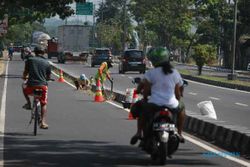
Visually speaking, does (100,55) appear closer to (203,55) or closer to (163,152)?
(203,55)

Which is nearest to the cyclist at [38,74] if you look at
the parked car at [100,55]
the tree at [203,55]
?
the tree at [203,55]

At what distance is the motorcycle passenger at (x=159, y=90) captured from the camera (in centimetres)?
1032

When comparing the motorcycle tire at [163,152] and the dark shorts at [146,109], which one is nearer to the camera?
the motorcycle tire at [163,152]

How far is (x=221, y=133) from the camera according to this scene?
13602mm

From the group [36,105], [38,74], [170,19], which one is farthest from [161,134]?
[170,19]

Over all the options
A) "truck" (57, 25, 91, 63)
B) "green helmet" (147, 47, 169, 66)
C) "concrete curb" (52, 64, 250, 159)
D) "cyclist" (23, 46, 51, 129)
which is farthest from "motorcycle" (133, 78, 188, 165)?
"truck" (57, 25, 91, 63)

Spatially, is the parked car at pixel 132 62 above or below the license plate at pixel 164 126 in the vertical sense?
below

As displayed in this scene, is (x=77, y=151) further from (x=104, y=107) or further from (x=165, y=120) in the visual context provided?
(x=104, y=107)

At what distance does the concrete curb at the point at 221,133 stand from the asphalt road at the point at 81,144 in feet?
1.66

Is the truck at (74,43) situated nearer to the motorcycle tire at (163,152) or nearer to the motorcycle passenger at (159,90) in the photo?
the motorcycle passenger at (159,90)

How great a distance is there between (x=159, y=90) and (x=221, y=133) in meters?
3.53

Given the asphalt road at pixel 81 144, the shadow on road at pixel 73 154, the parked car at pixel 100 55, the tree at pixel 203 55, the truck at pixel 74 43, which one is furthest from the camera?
the truck at pixel 74 43

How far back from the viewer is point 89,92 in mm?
30312

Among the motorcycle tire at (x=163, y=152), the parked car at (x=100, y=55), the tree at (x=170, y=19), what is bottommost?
the parked car at (x=100, y=55)
